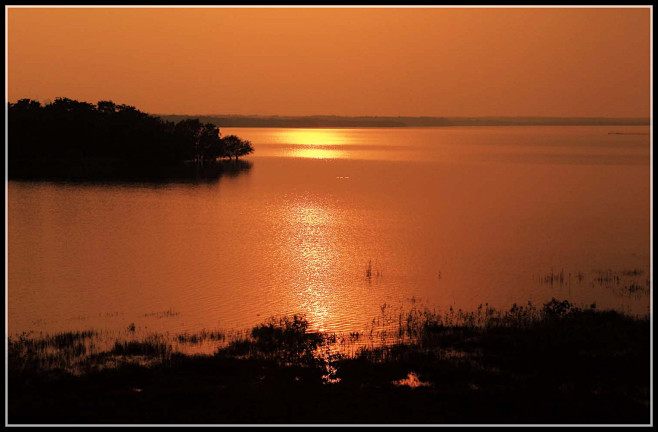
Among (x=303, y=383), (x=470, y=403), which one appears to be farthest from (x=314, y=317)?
(x=470, y=403)

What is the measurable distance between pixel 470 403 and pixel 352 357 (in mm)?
4646

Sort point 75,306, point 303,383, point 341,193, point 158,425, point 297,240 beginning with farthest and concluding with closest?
1. point 341,193
2. point 297,240
3. point 75,306
4. point 303,383
5. point 158,425

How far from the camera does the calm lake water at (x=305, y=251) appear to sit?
90.6 feet

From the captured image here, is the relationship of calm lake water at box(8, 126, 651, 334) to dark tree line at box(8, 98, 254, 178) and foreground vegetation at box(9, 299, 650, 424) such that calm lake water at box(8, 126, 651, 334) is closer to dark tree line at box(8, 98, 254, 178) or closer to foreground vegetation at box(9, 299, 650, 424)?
foreground vegetation at box(9, 299, 650, 424)

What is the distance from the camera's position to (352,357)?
1884cm

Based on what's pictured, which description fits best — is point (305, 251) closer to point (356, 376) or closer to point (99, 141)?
point (356, 376)

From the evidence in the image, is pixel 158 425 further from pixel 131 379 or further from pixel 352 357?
pixel 352 357

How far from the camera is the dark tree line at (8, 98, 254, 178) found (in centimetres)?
9338

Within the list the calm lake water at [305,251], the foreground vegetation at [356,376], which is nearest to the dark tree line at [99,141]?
the calm lake water at [305,251]

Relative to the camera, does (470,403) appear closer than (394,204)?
Yes

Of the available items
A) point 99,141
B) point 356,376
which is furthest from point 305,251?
point 99,141

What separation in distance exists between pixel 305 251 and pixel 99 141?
66710 millimetres

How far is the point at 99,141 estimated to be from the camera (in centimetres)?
9831

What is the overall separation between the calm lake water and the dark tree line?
19179 mm
